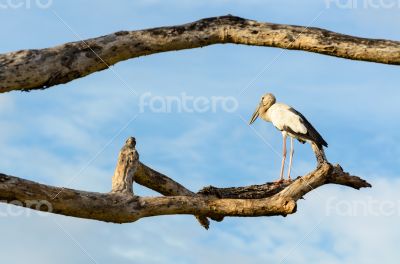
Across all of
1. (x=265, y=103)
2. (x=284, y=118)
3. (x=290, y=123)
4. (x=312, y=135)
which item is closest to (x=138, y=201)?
(x=312, y=135)

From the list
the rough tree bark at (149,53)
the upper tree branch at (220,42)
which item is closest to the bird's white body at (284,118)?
the rough tree bark at (149,53)

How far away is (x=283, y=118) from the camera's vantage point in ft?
61.6

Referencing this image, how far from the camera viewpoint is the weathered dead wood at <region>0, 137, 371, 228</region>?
1173 centimetres

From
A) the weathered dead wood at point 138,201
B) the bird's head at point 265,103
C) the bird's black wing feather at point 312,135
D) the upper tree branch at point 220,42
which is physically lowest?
the weathered dead wood at point 138,201

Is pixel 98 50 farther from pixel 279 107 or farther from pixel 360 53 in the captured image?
pixel 279 107

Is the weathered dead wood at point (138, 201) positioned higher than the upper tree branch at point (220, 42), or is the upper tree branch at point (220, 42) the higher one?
the upper tree branch at point (220, 42)

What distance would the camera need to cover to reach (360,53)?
13.2 meters

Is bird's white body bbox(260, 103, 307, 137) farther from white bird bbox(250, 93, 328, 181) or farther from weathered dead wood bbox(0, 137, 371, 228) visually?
weathered dead wood bbox(0, 137, 371, 228)

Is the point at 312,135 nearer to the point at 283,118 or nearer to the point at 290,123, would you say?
the point at 290,123

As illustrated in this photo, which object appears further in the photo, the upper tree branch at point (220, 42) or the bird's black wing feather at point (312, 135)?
the bird's black wing feather at point (312, 135)

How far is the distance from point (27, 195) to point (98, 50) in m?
2.49

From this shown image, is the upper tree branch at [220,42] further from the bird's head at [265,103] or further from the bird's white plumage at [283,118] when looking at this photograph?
the bird's head at [265,103]

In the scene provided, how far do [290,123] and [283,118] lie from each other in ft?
1.03

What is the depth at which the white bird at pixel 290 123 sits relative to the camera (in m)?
17.7
